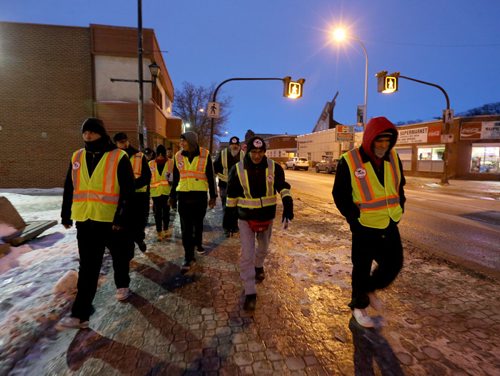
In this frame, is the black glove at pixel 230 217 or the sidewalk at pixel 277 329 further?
the black glove at pixel 230 217

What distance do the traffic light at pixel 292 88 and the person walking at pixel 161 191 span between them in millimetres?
11644

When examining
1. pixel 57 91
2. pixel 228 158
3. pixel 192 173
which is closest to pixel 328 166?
pixel 57 91

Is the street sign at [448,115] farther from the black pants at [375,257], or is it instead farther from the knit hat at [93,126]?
the knit hat at [93,126]

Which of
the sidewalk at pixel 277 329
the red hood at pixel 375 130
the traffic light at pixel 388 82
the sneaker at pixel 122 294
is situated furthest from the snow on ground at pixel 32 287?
the traffic light at pixel 388 82

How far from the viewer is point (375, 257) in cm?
293

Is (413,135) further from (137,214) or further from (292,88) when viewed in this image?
(137,214)

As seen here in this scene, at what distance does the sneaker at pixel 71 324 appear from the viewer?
2.92 meters

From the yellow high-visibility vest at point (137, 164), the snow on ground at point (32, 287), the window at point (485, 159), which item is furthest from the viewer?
the window at point (485, 159)

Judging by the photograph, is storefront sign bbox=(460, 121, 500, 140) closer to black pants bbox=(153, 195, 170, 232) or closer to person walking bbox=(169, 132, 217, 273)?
black pants bbox=(153, 195, 170, 232)

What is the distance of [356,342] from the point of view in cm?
275

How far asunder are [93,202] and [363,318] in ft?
9.47

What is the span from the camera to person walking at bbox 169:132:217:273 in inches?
179

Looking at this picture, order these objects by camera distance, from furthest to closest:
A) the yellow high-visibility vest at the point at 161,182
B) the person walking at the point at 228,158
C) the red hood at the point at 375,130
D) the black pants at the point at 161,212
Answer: the person walking at the point at 228,158 → the yellow high-visibility vest at the point at 161,182 → the black pants at the point at 161,212 → the red hood at the point at 375,130

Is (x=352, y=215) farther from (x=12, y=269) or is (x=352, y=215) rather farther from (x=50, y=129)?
(x=50, y=129)
